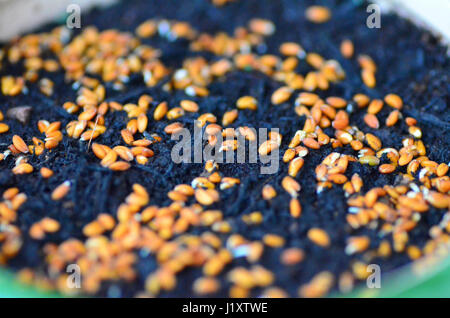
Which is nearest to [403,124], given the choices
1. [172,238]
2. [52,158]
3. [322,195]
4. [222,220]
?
[322,195]

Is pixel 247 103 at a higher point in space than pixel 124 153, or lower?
higher

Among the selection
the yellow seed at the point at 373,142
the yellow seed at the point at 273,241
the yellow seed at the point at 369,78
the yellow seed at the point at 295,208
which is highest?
the yellow seed at the point at 369,78

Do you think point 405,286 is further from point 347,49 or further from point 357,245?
point 347,49

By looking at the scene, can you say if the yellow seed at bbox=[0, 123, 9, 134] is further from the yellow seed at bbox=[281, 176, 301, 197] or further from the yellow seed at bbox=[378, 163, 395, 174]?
the yellow seed at bbox=[378, 163, 395, 174]

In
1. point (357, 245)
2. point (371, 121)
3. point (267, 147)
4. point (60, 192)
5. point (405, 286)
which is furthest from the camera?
point (371, 121)

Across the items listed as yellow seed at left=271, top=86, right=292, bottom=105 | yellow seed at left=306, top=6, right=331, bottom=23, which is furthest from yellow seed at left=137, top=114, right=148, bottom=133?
yellow seed at left=306, top=6, right=331, bottom=23

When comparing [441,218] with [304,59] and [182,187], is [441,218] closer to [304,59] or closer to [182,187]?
[182,187]

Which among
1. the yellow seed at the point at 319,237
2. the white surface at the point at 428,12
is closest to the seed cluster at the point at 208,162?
the yellow seed at the point at 319,237

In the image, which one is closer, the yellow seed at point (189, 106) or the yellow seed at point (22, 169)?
the yellow seed at point (22, 169)

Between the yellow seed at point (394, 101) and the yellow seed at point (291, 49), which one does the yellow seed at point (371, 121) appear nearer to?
the yellow seed at point (394, 101)

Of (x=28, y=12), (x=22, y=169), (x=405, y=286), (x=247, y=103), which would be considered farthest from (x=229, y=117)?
(x=28, y=12)
